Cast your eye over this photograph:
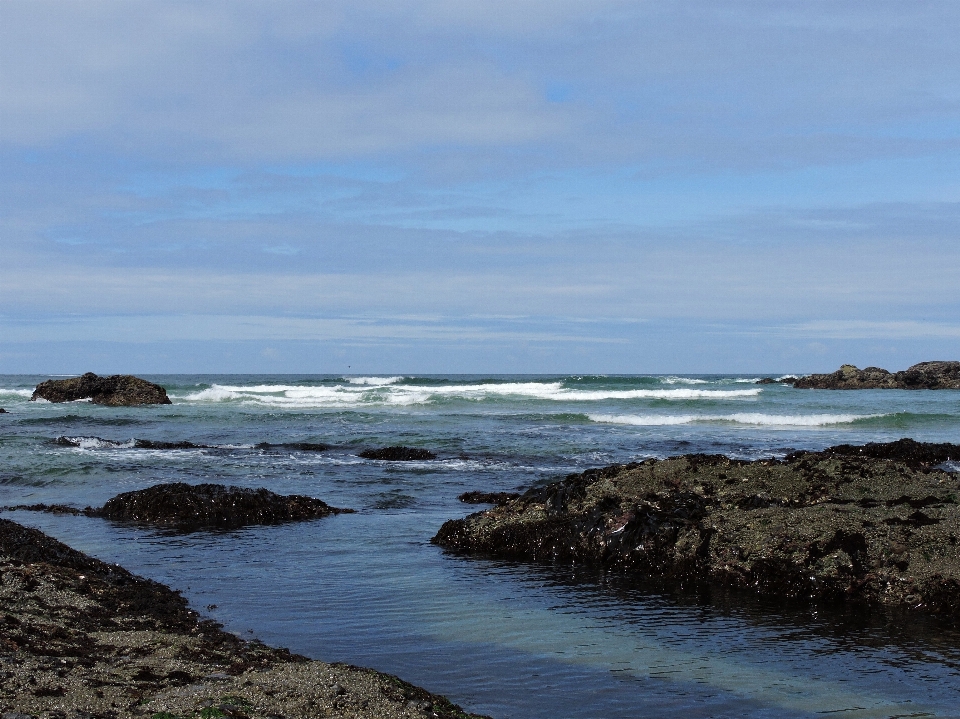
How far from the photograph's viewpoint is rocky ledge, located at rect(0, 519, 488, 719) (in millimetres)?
4906

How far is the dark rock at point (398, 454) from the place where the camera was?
73.5 feet

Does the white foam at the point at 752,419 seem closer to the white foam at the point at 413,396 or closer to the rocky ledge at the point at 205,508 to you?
the white foam at the point at 413,396

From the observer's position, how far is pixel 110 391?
4816cm

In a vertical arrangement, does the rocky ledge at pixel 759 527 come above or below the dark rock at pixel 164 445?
above

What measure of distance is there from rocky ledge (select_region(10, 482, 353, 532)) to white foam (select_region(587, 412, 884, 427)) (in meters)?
23.9

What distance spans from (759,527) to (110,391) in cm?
4505

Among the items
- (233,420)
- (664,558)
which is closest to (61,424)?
(233,420)

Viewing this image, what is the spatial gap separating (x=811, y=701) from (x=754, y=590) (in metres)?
2.85

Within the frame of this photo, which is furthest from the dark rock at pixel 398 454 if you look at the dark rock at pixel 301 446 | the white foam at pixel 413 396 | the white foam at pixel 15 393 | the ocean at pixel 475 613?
the white foam at pixel 15 393

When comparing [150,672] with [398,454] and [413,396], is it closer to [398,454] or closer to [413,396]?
[398,454]

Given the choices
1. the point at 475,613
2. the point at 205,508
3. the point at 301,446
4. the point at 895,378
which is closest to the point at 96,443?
the point at 301,446

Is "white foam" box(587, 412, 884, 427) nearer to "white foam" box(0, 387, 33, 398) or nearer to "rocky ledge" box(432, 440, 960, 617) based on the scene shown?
"rocky ledge" box(432, 440, 960, 617)

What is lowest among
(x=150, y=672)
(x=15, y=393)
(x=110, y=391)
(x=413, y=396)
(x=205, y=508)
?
(x=205, y=508)

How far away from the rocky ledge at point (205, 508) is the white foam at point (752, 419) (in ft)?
78.5
